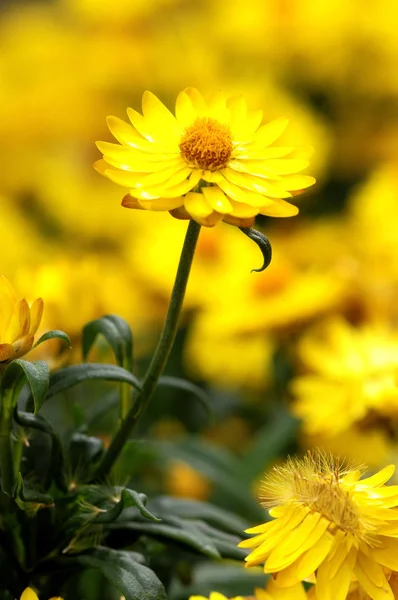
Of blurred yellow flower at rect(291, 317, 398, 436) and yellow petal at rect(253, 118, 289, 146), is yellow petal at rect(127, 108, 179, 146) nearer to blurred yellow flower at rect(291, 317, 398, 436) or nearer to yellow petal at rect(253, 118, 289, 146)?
yellow petal at rect(253, 118, 289, 146)

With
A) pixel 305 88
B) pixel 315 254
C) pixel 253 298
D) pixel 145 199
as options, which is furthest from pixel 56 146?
pixel 145 199

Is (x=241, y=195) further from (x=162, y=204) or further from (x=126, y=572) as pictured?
(x=126, y=572)

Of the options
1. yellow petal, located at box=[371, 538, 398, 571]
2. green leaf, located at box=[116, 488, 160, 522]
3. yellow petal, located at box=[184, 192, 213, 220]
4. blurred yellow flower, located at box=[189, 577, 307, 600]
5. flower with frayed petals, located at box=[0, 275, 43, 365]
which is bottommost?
blurred yellow flower, located at box=[189, 577, 307, 600]

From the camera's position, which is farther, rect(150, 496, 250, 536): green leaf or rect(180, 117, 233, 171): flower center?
rect(150, 496, 250, 536): green leaf

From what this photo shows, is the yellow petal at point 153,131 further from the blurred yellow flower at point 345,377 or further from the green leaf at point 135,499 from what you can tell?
the blurred yellow flower at point 345,377

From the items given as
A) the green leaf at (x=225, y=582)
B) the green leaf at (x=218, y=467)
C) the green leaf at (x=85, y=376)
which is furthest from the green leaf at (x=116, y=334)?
the green leaf at (x=218, y=467)

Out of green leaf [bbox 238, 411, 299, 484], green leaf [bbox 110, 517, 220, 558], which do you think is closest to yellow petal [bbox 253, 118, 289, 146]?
green leaf [bbox 110, 517, 220, 558]

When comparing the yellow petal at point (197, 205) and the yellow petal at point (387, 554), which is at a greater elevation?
the yellow petal at point (197, 205)
